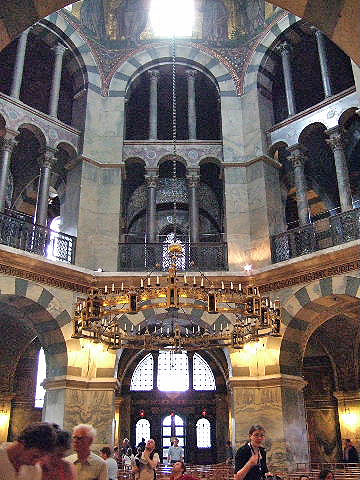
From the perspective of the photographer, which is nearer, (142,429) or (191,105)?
(191,105)

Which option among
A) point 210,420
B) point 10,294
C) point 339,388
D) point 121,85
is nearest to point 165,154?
point 121,85

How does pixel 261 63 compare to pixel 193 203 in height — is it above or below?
above

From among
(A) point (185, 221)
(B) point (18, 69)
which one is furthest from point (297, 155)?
(B) point (18, 69)

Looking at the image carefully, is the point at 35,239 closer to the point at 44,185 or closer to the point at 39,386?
the point at 44,185

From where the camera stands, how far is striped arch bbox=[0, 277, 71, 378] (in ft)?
38.2

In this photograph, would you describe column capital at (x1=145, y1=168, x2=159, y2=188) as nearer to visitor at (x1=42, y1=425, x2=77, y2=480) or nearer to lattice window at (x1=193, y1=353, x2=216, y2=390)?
lattice window at (x1=193, y1=353, x2=216, y2=390)

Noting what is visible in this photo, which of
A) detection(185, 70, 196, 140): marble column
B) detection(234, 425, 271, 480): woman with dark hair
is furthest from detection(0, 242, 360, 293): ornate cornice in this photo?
detection(234, 425, 271, 480): woman with dark hair

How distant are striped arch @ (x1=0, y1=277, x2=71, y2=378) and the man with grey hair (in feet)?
27.3

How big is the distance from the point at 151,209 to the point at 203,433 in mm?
10437

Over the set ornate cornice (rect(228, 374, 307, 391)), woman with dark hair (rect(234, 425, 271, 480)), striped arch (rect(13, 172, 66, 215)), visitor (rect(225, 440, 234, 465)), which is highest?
striped arch (rect(13, 172, 66, 215))

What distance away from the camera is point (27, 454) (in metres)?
2.63

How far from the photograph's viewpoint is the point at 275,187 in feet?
46.5

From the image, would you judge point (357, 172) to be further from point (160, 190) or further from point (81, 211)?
point (81, 211)

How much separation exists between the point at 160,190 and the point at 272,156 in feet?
18.3
